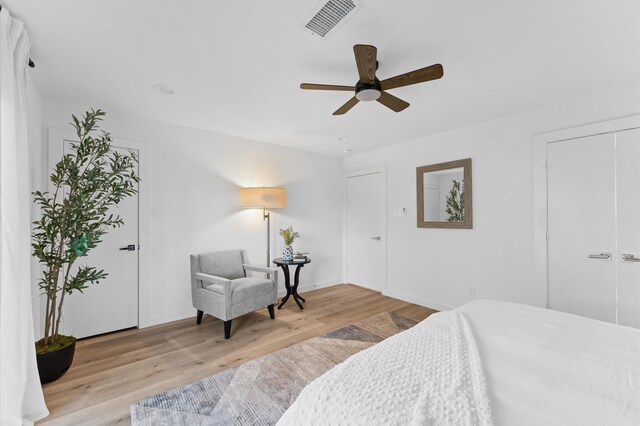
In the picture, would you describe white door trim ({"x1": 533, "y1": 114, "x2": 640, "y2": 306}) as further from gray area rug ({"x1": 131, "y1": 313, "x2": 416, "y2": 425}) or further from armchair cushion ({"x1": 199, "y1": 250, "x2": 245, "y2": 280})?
armchair cushion ({"x1": 199, "y1": 250, "x2": 245, "y2": 280})

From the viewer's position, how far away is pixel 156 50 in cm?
199

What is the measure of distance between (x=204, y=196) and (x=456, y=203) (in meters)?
3.32

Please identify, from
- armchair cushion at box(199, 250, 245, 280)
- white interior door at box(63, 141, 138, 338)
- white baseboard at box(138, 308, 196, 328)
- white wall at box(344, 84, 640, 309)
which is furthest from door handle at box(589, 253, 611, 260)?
white interior door at box(63, 141, 138, 338)

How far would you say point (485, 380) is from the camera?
1022 mm

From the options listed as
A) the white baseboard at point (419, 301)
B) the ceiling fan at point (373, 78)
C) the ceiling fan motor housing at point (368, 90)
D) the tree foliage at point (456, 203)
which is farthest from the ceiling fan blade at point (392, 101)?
the white baseboard at point (419, 301)

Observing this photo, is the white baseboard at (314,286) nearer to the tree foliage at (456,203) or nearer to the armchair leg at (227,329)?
the armchair leg at (227,329)

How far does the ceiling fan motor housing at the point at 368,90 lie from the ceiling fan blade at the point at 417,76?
38 millimetres

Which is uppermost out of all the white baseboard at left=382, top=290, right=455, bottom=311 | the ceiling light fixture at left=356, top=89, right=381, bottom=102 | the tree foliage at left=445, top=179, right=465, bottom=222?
the ceiling light fixture at left=356, top=89, right=381, bottom=102

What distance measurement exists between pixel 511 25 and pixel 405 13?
2.23ft

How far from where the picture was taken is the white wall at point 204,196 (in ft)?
11.1

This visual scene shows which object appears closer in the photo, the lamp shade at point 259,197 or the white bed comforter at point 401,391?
the white bed comforter at point 401,391

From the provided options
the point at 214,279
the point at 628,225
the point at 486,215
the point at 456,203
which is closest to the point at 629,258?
the point at 628,225

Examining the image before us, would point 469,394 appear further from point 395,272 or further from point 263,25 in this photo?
point 395,272

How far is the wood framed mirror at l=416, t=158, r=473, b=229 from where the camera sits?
11.8 feet
